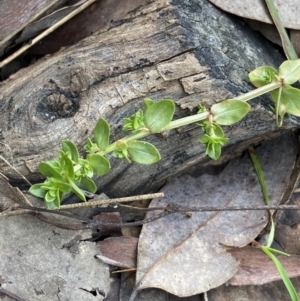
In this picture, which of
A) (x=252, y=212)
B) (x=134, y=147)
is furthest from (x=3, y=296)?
(x=252, y=212)

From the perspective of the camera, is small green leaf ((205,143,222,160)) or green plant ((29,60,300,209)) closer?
green plant ((29,60,300,209))

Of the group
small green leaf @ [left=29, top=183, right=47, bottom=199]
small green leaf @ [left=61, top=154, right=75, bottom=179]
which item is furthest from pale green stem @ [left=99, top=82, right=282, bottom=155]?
small green leaf @ [left=29, top=183, right=47, bottom=199]

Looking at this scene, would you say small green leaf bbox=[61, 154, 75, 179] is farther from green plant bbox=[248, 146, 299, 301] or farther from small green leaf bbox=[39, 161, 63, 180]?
green plant bbox=[248, 146, 299, 301]

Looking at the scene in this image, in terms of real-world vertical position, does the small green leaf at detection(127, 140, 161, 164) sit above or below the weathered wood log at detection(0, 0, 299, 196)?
below

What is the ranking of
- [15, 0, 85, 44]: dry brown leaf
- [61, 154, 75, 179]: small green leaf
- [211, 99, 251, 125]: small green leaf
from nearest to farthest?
1. [61, 154, 75, 179]: small green leaf
2. [211, 99, 251, 125]: small green leaf
3. [15, 0, 85, 44]: dry brown leaf

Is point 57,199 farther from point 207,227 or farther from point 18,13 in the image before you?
point 18,13

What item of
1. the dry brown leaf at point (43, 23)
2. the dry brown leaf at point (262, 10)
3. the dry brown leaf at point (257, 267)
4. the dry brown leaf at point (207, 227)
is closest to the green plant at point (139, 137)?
the dry brown leaf at point (262, 10)

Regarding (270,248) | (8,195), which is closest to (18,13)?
(8,195)
